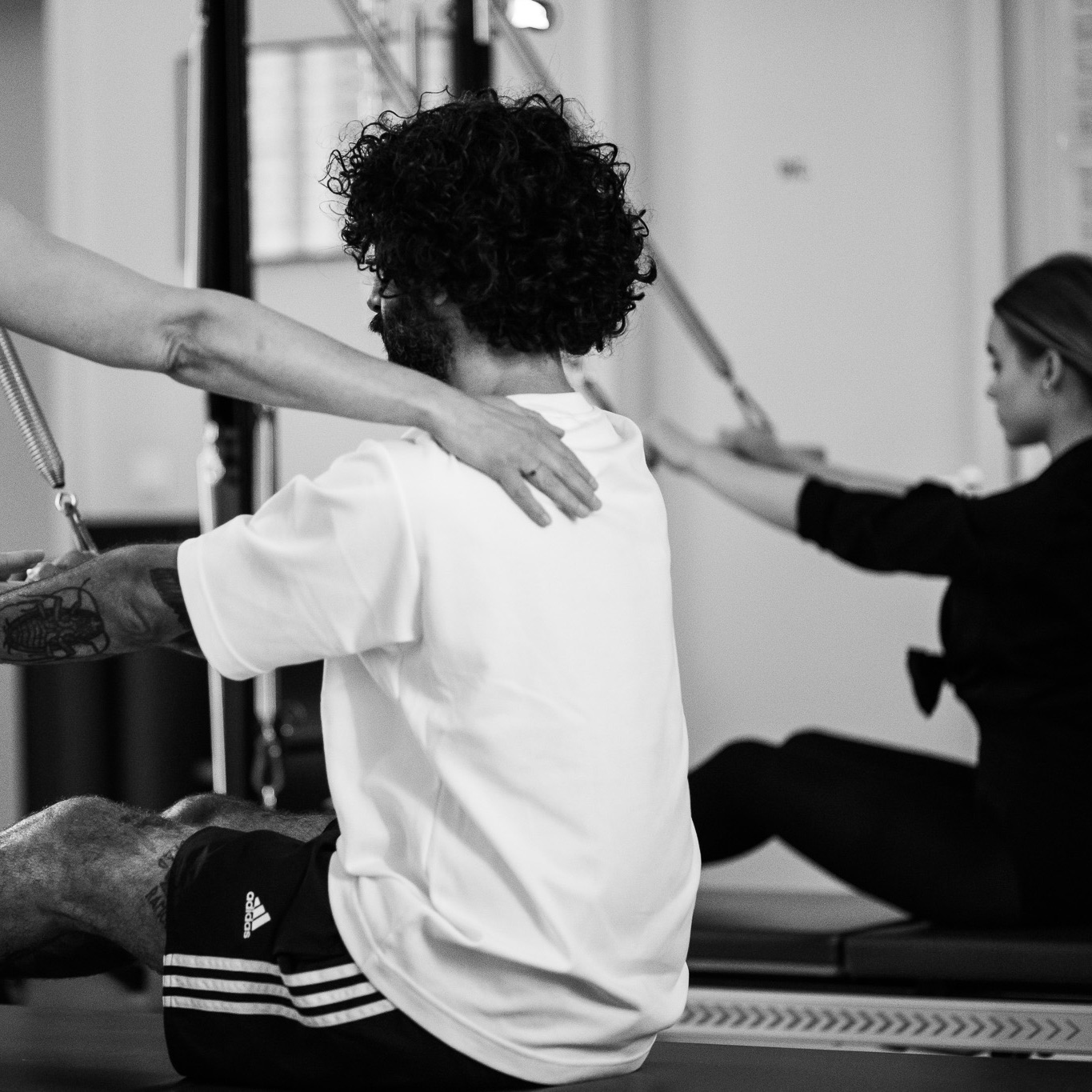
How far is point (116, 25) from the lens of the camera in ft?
13.5

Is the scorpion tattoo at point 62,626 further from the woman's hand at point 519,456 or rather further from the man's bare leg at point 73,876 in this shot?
the woman's hand at point 519,456

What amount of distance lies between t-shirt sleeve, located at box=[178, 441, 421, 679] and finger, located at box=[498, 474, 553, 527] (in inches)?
3.3

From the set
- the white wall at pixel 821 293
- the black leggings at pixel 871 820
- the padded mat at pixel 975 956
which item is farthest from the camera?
the white wall at pixel 821 293

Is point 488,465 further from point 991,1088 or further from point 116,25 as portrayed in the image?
point 116,25

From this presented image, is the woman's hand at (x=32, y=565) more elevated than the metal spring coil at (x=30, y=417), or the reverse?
the metal spring coil at (x=30, y=417)

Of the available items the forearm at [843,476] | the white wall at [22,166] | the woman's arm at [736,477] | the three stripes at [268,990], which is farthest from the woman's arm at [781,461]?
the white wall at [22,166]

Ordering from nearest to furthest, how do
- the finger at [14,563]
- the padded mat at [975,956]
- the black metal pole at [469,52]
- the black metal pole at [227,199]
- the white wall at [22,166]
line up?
the finger at [14,563] → the padded mat at [975,956] → the black metal pole at [227,199] → the black metal pole at [469,52] → the white wall at [22,166]

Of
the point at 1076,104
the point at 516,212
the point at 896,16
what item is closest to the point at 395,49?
the point at 896,16

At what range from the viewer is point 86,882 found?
1.33 m

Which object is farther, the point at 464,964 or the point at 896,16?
the point at 896,16

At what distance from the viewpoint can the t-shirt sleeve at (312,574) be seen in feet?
3.64

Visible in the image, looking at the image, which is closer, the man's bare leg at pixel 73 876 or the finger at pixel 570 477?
the finger at pixel 570 477

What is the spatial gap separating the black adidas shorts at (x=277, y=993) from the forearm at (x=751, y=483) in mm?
1371

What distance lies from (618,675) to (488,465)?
0.19 m
